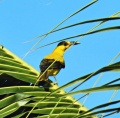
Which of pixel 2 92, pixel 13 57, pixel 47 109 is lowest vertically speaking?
pixel 47 109

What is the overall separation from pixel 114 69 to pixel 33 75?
1.33m

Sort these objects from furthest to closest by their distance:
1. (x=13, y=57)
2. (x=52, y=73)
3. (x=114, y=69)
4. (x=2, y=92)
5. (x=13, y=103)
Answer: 1. (x=52, y=73)
2. (x=13, y=57)
3. (x=2, y=92)
4. (x=13, y=103)
5. (x=114, y=69)

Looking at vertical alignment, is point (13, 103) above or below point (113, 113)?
above

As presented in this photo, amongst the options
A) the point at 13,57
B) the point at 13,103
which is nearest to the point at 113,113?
the point at 13,103

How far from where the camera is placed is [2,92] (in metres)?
1.56

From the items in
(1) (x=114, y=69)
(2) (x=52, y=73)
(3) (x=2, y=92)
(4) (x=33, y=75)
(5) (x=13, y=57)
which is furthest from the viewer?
(2) (x=52, y=73)

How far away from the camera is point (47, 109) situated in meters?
1.54

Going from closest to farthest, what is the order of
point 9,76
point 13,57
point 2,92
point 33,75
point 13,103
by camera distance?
point 13,103, point 2,92, point 9,76, point 33,75, point 13,57

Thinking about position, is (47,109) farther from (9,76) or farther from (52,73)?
(52,73)

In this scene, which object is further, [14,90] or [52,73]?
[52,73]

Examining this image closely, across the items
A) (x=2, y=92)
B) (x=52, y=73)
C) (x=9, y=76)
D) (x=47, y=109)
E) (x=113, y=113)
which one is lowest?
(x=113, y=113)

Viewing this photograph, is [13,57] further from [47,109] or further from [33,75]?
[47,109]

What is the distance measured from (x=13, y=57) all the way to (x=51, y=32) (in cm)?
145

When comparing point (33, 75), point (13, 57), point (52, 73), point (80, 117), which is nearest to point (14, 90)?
point (33, 75)
